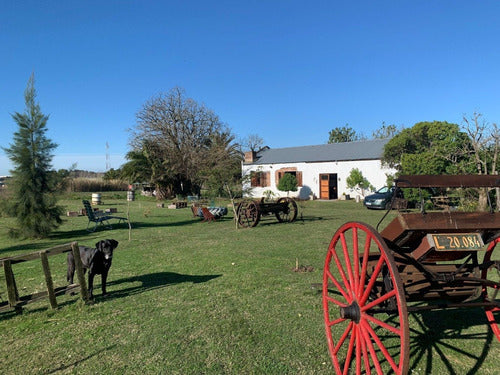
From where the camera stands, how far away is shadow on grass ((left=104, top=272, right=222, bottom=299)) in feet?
18.9

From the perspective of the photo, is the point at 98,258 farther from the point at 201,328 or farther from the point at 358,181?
the point at 358,181

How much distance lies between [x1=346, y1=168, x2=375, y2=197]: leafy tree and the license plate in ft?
77.5

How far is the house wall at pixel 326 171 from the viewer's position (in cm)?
2516

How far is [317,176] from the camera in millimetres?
29094

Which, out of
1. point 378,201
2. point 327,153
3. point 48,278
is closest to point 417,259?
point 48,278

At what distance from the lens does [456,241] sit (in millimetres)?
2678

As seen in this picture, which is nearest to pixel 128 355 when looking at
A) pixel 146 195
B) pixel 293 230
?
pixel 293 230

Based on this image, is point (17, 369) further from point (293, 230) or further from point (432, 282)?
point (293, 230)

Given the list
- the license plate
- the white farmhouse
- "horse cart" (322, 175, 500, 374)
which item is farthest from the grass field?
the white farmhouse

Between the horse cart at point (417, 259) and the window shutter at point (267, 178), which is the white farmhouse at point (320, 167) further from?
the horse cart at point (417, 259)

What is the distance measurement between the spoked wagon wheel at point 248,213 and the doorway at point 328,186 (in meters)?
15.9

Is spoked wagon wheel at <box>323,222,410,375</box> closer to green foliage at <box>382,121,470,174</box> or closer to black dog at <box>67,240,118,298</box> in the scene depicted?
black dog at <box>67,240,118,298</box>

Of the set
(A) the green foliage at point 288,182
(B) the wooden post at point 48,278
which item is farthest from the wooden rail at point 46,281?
(A) the green foliage at point 288,182

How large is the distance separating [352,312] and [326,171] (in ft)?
86.4
